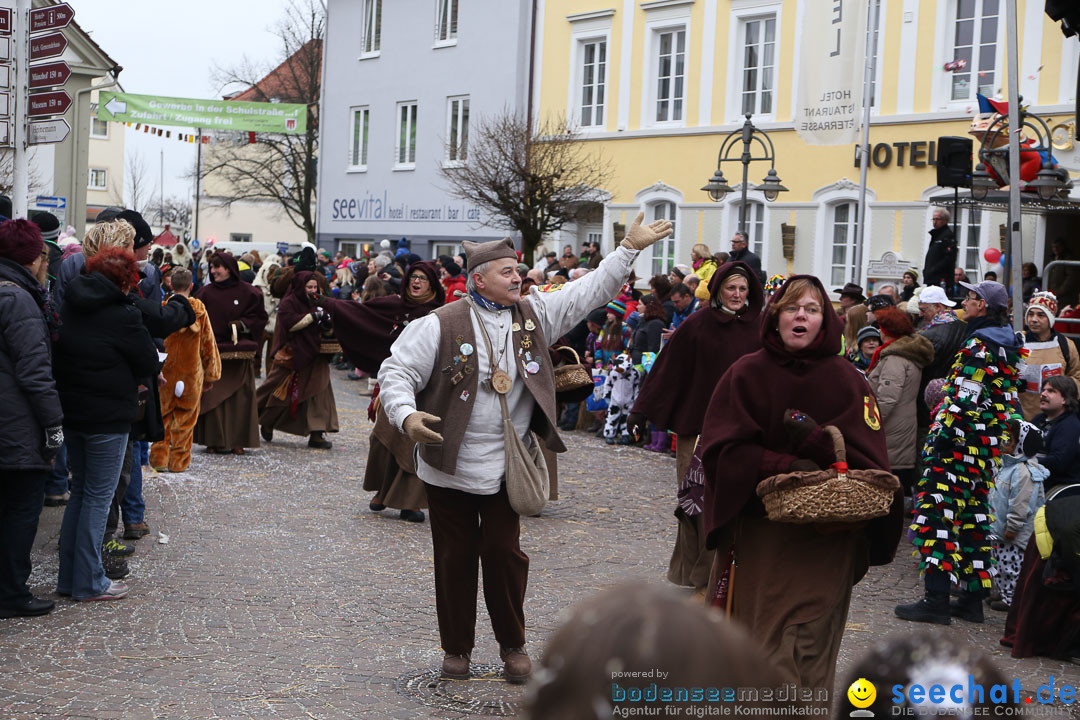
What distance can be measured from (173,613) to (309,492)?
4132 mm

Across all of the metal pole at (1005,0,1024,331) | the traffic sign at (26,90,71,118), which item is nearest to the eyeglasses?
the metal pole at (1005,0,1024,331)

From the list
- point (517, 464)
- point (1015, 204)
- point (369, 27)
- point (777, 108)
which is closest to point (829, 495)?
point (517, 464)

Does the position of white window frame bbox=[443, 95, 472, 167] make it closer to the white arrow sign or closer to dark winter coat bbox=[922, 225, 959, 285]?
the white arrow sign

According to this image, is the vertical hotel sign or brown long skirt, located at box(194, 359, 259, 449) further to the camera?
the vertical hotel sign

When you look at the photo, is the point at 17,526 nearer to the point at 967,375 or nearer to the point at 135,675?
the point at 135,675

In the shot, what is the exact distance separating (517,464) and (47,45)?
8.29 metres

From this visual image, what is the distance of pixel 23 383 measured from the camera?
6500 mm

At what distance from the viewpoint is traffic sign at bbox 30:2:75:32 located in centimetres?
1153

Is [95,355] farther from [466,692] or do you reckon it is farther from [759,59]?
[759,59]

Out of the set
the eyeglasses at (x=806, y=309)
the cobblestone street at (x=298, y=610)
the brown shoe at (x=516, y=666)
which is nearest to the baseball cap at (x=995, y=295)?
the cobblestone street at (x=298, y=610)

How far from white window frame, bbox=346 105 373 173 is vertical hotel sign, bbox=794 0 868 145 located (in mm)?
20967

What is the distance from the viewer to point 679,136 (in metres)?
25.8

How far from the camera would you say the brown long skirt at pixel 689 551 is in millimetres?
7500

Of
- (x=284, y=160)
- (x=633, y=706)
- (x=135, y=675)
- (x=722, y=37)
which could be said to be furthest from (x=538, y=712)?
(x=284, y=160)
